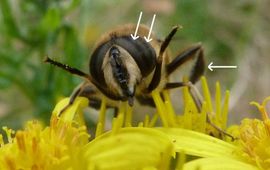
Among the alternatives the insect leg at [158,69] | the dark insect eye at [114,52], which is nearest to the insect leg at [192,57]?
the insect leg at [158,69]

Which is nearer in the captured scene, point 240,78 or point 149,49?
point 149,49

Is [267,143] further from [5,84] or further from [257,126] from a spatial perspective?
[5,84]

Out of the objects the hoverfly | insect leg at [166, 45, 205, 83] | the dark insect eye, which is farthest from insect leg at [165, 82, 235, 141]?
the dark insect eye

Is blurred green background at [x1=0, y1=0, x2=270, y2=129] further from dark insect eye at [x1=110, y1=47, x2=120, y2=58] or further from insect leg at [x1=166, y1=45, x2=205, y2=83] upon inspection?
dark insect eye at [x1=110, y1=47, x2=120, y2=58]

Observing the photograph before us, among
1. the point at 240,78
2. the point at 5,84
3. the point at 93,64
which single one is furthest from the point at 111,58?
the point at 240,78

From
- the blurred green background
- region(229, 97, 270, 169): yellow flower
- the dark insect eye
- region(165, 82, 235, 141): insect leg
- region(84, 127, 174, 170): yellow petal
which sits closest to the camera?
region(84, 127, 174, 170): yellow petal

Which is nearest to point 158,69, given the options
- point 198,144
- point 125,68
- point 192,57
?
point 125,68

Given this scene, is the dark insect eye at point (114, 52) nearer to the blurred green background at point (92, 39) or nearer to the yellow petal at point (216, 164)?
the yellow petal at point (216, 164)
